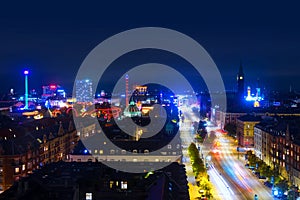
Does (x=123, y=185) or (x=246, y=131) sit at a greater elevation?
(x=246, y=131)

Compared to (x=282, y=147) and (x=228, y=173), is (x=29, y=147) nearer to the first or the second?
(x=228, y=173)

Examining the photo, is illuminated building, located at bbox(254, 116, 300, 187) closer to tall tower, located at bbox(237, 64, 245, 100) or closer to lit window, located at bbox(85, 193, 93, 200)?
lit window, located at bbox(85, 193, 93, 200)

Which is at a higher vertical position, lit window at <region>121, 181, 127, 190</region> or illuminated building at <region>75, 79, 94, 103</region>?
illuminated building at <region>75, 79, 94, 103</region>

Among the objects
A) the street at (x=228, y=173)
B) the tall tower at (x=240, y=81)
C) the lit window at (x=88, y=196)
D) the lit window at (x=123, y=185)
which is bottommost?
the street at (x=228, y=173)

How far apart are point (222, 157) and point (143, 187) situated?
18.5 metres

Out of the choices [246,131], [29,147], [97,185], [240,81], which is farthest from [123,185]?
[240,81]

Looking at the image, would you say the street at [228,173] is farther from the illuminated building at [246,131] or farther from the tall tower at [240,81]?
the tall tower at [240,81]

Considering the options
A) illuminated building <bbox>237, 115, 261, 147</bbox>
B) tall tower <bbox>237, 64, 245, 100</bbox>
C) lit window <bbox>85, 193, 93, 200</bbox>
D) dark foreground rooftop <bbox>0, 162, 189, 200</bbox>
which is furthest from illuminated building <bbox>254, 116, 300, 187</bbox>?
tall tower <bbox>237, 64, 245, 100</bbox>

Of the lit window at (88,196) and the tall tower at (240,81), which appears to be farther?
the tall tower at (240,81)

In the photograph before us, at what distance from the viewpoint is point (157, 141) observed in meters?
28.3

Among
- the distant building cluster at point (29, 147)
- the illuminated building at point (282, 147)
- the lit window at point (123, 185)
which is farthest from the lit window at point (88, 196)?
the illuminated building at point (282, 147)

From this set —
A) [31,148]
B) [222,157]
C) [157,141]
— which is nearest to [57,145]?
[31,148]

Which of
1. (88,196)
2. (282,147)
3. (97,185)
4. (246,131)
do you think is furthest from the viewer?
(246,131)

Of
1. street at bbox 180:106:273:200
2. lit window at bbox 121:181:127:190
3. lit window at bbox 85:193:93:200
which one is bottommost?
street at bbox 180:106:273:200
